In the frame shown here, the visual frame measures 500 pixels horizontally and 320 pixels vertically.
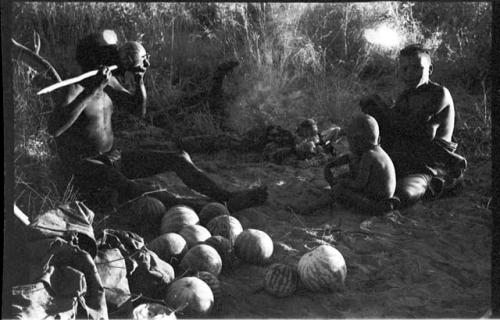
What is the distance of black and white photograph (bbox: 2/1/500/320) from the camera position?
4.75 metres

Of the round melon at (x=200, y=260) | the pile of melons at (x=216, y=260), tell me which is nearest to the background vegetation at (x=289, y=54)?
the pile of melons at (x=216, y=260)

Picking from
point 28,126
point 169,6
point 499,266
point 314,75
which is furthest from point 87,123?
point 499,266

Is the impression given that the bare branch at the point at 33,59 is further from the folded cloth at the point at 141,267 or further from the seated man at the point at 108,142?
the folded cloth at the point at 141,267

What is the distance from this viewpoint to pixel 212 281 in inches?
189

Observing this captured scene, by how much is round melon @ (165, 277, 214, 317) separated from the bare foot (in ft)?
3.41

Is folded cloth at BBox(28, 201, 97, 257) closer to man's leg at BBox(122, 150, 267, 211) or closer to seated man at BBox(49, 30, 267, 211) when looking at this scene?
seated man at BBox(49, 30, 267, 211)

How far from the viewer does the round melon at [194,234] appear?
5129 mm

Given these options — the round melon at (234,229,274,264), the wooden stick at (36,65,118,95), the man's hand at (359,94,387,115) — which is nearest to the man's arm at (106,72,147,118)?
the wooden stick at (36,65,118,95)

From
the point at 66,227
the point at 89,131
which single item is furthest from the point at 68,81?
the point at 66,227

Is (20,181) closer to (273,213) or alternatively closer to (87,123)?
(87,123)

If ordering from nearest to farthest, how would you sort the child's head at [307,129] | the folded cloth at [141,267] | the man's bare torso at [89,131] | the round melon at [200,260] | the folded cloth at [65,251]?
the folded cloth at [65,251] → the folded cloth at [141,267] → the round melon at [200,260] → the man's bare torso at [89,131] → the child's head at [307,129]

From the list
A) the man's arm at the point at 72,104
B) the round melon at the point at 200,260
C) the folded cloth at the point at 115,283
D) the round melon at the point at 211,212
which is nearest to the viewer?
the folded cloth at the point at 115,283

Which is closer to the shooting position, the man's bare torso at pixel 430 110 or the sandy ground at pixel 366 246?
the sandy ground at pixel 366 246

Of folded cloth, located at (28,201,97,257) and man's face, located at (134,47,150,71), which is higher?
man's face, located at (134,47,150,71)
